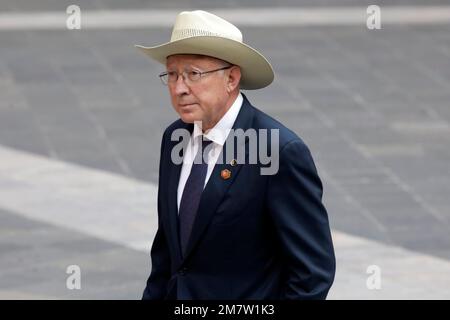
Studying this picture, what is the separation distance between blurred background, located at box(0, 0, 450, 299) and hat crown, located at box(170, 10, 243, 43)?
3709 millimetres

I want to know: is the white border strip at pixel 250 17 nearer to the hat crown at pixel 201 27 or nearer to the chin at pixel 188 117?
the hat crown at pixel 201 27

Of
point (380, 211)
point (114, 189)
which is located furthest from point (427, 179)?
point (114, 189)

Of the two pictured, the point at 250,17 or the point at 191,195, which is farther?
the point at 250,17

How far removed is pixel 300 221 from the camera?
15.1ft

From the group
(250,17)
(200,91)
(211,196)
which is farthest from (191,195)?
(250,17)

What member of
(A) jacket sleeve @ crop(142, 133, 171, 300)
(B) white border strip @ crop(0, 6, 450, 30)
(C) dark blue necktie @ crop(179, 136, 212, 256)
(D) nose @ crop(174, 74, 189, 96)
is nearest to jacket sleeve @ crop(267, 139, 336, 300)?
(C) dark blue necktie @ crop(179, 136, 212, 256)

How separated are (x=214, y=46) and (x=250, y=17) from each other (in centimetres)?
1221

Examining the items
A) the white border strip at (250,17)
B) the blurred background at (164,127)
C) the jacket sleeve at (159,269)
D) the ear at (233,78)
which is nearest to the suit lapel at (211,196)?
the ear at (233,78)

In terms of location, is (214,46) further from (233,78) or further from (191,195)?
(191,195)

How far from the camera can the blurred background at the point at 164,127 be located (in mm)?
8805

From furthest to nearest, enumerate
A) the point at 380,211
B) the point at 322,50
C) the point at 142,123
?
the point at 322,50, the point at 142,123, the point at 380,211

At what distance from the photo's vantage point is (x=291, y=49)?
15.2 meters

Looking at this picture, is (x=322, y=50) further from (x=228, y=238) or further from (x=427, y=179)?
(x=228, y=238)
